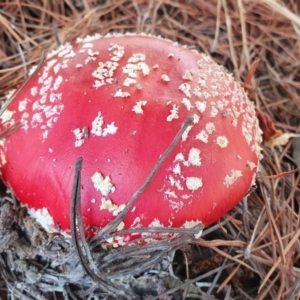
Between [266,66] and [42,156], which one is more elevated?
[42,156]

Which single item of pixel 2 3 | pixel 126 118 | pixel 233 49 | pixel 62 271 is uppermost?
pixel 2 3

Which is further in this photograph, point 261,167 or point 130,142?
point 261,167

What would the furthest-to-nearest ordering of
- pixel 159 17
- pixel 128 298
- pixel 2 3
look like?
pixel 159 17 → pixel 2 3 → pixel 128 298

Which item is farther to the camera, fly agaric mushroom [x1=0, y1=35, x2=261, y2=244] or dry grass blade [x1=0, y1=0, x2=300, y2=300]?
dry grass blade [x1=0, y1=0, x2=300, y2=300]

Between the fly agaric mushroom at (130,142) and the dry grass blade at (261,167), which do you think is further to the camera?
the dry grass blade at (261,167)

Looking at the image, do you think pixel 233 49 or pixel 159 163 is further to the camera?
pixel 233 49

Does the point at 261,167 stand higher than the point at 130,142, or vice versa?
the point at 130,142

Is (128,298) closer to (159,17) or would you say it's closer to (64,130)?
(64,130)

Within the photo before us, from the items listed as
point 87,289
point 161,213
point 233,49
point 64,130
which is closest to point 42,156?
point 64,130
